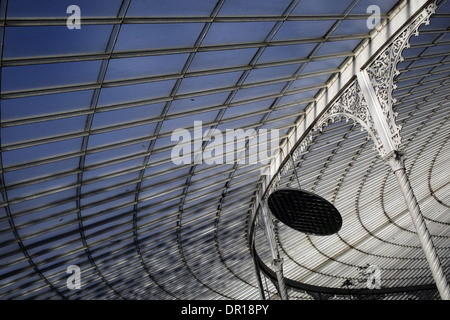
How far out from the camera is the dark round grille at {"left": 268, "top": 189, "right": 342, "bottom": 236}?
562 inches

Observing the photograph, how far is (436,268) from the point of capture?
10867 mm

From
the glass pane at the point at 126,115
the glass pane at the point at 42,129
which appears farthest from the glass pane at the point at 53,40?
the glass pane at the point at 126,115

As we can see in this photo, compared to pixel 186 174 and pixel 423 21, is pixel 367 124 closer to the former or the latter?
pixel 423 21

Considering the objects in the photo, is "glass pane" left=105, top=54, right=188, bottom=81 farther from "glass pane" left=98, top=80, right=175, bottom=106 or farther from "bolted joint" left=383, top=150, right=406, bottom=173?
"bolted joint" left=383, top=150, right=406, bottom=173

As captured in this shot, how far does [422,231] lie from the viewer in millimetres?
11125

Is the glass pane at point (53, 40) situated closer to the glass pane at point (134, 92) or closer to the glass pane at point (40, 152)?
the glass pane at point (134, 92)

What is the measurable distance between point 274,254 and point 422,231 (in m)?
11.8

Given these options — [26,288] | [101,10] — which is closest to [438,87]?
[101,10]

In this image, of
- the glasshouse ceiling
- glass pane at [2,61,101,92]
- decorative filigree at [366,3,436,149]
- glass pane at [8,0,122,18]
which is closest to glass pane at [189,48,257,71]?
the glasshouse ceiling

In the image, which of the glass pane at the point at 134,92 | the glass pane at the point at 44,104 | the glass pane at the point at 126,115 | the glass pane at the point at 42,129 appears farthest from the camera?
the glass pane at the point at 126,115

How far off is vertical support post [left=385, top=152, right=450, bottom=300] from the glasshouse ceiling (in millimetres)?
2962

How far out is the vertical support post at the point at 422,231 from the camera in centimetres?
1073

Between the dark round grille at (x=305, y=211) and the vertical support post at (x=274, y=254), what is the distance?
5.82 metres

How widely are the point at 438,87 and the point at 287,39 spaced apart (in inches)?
555
